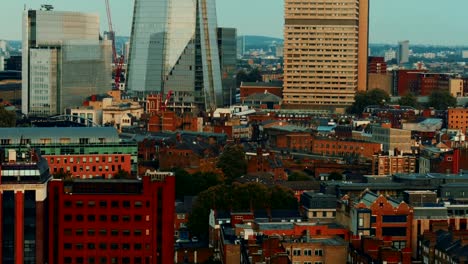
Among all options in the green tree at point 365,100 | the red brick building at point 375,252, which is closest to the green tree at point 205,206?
the red brick building at point 375,252

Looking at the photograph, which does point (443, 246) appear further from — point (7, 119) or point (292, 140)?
point (7, 119)

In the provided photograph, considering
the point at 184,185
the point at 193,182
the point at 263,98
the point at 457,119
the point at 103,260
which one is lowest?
the point at 103,260

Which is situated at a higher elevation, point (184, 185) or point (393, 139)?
point (393, 139)

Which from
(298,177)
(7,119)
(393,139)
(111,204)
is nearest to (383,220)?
(111,204)

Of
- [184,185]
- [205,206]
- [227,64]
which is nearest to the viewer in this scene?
[205,206]

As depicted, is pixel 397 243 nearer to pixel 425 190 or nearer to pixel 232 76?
pixel 425 190

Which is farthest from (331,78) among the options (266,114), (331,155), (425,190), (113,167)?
(425,190)

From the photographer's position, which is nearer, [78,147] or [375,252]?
[375,252]
